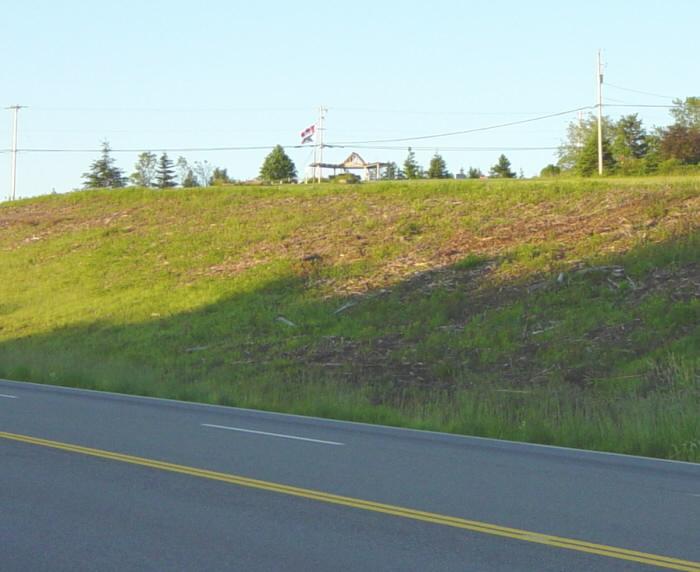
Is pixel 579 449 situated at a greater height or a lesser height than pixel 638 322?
lesser

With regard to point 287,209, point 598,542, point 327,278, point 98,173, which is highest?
point 98,173

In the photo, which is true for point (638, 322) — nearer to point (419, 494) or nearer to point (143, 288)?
point (419, 494)

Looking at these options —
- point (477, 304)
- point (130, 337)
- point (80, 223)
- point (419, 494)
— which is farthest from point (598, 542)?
point (80, 223)

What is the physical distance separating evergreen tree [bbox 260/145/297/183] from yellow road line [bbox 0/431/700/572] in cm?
9679

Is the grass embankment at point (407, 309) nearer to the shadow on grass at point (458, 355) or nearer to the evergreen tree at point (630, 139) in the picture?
the shadow on grass at point (458, 355)

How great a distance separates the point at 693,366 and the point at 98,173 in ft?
365

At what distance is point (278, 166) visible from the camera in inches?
4321

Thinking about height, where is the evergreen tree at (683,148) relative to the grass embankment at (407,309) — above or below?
above

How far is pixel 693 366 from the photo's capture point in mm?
19859

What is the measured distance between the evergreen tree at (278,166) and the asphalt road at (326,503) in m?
94.5

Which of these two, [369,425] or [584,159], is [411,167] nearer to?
[584,159]

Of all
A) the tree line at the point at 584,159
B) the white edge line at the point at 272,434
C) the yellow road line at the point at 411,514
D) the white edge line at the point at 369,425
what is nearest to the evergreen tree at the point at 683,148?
the tree line at the point at 584,159

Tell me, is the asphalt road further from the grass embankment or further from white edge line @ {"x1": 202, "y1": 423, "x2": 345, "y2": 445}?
the grass embankment

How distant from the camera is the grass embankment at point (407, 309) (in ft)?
62.8
